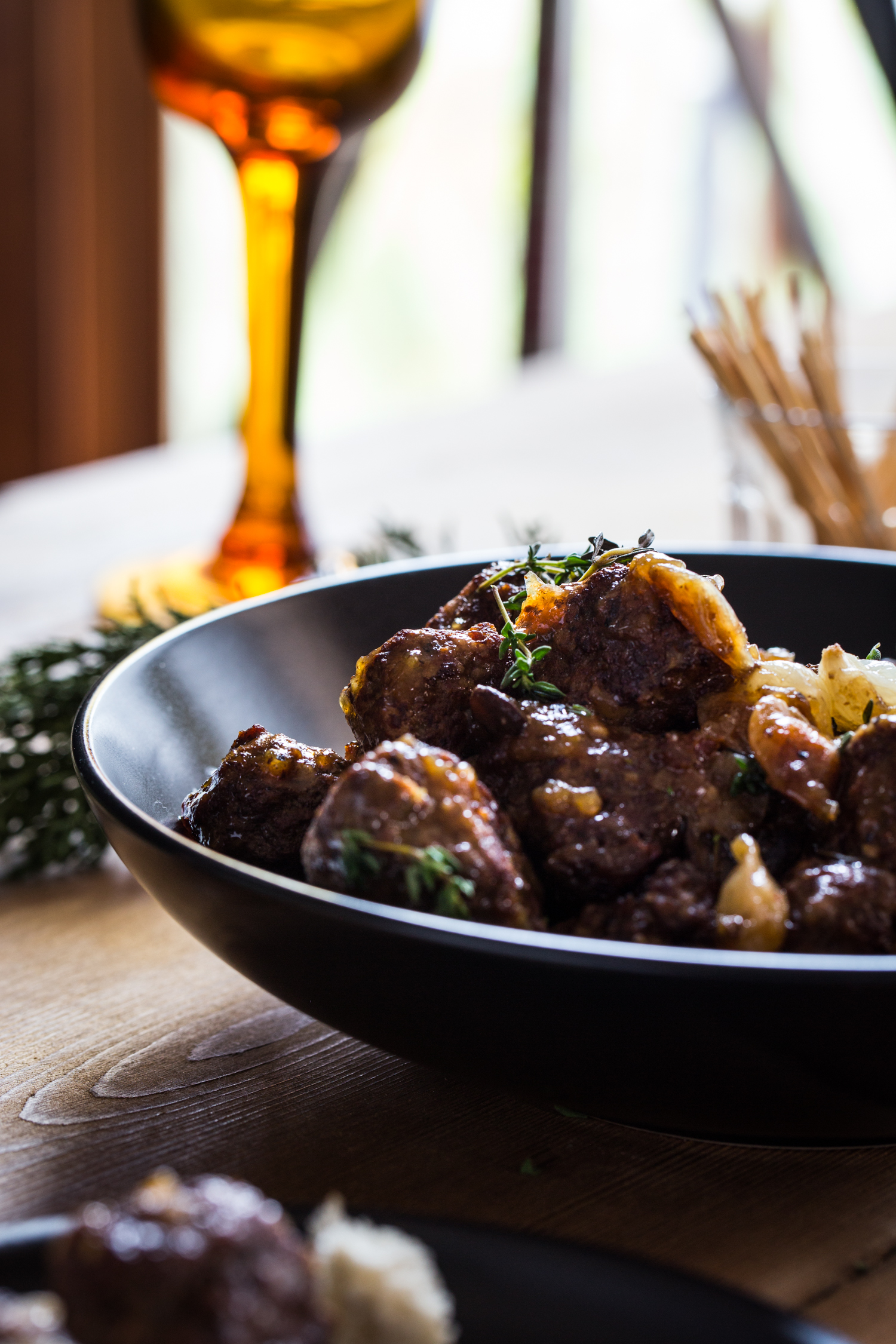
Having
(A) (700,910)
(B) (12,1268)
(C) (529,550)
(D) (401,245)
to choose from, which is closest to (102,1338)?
(B) (12,1268)

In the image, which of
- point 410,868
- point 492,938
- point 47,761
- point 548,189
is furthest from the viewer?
point 548,189

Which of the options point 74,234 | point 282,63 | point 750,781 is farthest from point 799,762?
point 74,234

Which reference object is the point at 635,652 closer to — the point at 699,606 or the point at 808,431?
the point at 699,606

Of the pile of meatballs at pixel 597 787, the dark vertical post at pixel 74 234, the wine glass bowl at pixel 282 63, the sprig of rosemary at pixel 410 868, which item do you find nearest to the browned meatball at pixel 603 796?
the pile of meatballs at pixel 597 787

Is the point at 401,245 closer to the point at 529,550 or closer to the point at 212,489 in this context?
the point at 212,489

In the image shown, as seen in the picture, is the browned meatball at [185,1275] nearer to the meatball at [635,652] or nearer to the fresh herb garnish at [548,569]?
the meatball at [635,652]
